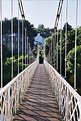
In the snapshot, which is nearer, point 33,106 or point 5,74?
point 33,106

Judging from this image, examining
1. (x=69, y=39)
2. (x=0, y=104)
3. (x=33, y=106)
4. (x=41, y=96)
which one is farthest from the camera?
(x=69, y=39)

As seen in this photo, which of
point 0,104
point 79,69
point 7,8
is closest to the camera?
point 0,104

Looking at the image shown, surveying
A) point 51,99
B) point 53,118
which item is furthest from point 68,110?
point 51,99

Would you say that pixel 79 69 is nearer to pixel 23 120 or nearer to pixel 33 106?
pixel 33 106

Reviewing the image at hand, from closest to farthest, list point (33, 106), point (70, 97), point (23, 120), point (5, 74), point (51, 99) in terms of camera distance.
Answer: point (70, 97), point (23, 120), point (33, 106), point (51, 99), point (5, 74)

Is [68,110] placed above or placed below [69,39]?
below

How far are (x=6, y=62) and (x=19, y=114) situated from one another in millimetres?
19302

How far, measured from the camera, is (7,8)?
34.8 feet

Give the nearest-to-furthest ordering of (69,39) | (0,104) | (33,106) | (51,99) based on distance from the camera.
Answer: (0,104) → (33,106) → (51,99) → (69,39)

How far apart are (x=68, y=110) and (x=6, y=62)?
2024 centimetres

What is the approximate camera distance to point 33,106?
5680mm

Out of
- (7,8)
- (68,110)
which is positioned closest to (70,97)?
(68,110)

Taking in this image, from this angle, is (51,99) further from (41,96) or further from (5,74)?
(5,74)

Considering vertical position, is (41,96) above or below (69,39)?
below
